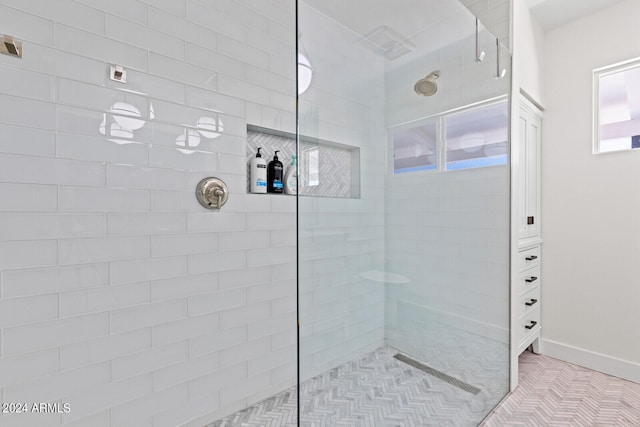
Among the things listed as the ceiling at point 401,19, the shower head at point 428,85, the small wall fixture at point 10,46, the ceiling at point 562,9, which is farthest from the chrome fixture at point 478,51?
the small wall fixture at point 10,46

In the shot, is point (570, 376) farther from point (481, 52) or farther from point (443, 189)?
point (481, 52)

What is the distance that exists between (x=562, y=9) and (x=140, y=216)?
2.96 metres

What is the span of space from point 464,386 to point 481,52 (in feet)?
5.52

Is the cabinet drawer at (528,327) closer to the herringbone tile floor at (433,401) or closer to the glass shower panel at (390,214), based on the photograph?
the herringbone tile floor at (433,401)

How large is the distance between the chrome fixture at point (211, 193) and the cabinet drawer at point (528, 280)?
1.94 m

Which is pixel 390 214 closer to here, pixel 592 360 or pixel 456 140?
pixel 456 140

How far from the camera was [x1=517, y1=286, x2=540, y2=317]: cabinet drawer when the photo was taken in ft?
7.06

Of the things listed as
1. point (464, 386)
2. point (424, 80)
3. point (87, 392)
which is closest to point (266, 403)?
Answer: point (87, 392)

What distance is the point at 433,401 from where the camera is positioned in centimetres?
135

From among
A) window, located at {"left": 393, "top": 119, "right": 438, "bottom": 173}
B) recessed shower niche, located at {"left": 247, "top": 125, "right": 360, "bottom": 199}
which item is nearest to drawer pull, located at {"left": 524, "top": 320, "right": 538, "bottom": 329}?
window, located at {"left": 393, "top": 119, "right": 438, "bottom": 173}

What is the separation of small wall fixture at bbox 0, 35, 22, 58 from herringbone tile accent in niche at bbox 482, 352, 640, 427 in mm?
2661

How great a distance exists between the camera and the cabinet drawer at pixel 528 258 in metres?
2.14

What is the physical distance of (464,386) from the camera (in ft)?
5.01

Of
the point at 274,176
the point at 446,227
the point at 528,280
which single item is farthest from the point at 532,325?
the point at 274,176
